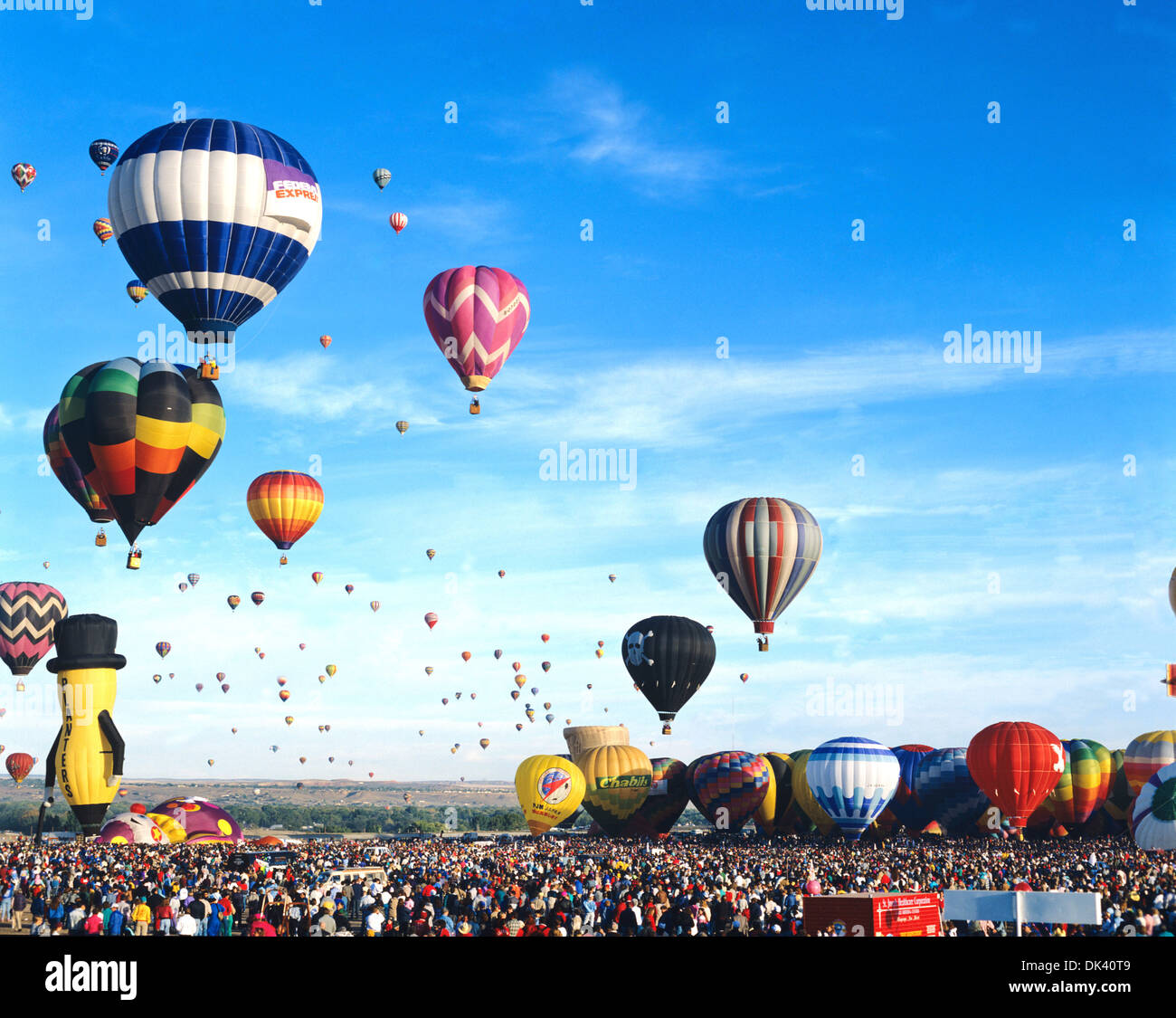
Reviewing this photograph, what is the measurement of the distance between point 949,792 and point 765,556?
18.0 m

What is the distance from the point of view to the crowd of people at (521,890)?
17.4 metres

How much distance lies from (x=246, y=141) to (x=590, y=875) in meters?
18.4

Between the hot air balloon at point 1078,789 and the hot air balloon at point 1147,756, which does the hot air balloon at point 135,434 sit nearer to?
the hot air balloon at point 1078,789

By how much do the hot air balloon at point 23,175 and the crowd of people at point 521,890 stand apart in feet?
63.9

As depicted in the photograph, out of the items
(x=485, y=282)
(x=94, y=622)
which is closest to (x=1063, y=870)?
(x=485, y=282)

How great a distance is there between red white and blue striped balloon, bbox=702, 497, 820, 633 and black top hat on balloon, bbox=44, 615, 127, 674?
19.7 meters

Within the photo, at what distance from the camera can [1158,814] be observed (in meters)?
37.4

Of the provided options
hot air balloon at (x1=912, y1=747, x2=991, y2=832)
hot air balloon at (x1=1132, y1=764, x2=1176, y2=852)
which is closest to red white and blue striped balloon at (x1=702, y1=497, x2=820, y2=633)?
hot air balloon at (x1=1132, y1=764, x2=1176, y2=852)

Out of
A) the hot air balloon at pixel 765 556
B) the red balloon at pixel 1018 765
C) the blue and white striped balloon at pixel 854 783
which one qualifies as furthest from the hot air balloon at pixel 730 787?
the hot air balloon at pixel 765 556

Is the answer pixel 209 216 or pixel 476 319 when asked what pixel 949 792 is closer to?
pixel 476 319

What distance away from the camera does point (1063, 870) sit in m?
28.0

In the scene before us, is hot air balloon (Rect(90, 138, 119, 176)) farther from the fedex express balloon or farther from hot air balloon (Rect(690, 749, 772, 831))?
hot air balloon (Rect(690, 749, 772, 831))

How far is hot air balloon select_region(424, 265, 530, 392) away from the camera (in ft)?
110
